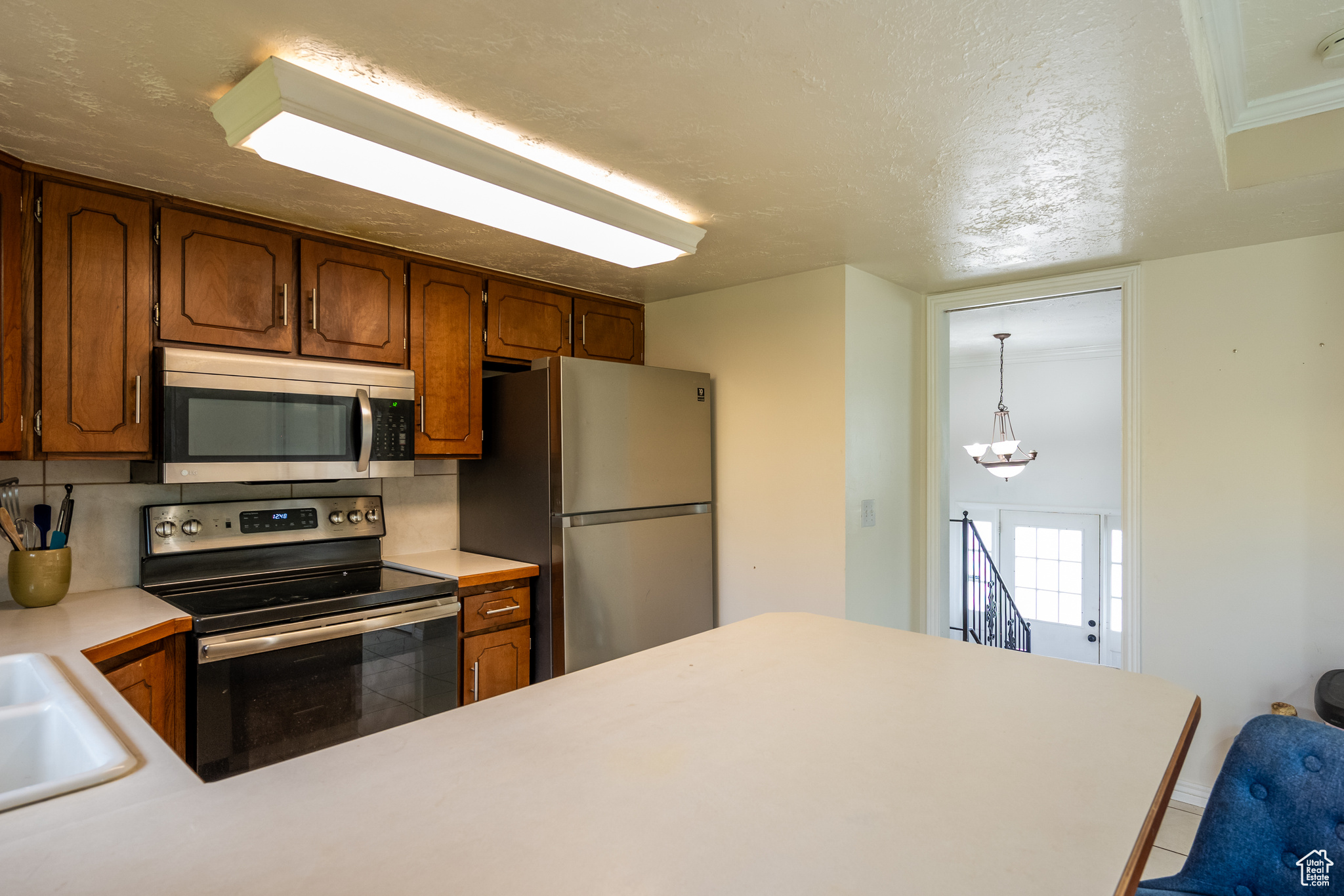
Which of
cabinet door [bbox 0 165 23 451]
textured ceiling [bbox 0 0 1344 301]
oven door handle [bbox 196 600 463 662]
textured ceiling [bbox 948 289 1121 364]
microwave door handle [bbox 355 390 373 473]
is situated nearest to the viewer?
textured ceiling [bbox 0 0 1344 301]

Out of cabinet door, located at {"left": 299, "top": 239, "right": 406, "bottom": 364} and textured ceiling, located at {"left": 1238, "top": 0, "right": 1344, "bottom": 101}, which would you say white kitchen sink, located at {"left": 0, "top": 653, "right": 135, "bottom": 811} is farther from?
textured ceiling, located at {"left": 1238, "top": 0, "right": 1344, "bottom": 101}

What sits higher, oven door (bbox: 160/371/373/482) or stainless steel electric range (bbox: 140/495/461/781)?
oven door (bbox: 160/371/373/482)

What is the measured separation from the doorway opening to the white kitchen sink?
5.44 m

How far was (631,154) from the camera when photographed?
1898mm

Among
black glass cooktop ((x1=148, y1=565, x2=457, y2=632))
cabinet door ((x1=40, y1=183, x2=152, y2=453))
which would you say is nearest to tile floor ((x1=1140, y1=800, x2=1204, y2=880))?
black glass cooktop ((x1=148, y1=565, x2=457, y2=632))

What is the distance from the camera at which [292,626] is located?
212 cm

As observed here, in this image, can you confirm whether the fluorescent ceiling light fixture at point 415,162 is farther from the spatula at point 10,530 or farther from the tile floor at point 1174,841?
the tile floor at point 1174,841

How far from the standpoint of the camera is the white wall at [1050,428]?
6.20m

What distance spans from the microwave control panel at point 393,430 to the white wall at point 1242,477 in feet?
9.79

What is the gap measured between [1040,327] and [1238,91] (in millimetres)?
3410

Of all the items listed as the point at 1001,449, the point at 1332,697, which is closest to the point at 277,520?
the point at 1332,697

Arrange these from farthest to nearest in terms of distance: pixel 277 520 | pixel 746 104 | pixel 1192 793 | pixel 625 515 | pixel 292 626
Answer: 1. pixel 625 515
2. pixel 1192 793
3. pixel 277 520
4. pixel 292 626
5. pixel 746 104

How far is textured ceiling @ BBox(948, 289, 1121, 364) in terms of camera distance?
14.3 ft

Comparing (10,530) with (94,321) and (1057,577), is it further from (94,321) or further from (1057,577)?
(1057,577)
